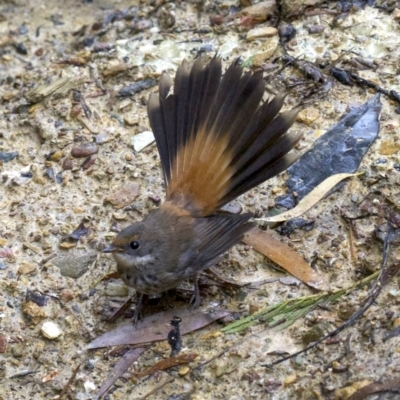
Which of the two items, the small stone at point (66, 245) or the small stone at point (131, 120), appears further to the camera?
the small stone at point (131, 120)

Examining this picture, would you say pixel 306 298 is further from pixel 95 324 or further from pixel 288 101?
pixel 288 101

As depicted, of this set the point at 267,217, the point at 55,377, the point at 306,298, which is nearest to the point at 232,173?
the point at 267,217

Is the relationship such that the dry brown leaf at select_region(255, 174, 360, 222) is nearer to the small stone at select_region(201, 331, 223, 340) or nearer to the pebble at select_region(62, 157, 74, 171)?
the small stone at select_region(201, 331, 223, 340)

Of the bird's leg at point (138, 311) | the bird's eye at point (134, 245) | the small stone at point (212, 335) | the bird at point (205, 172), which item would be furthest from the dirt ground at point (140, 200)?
the bird's eye at point (134, 245)

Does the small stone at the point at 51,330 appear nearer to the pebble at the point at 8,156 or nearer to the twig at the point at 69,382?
the twig at the point at 69,382

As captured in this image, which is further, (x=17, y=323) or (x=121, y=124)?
(x=121, y=124)

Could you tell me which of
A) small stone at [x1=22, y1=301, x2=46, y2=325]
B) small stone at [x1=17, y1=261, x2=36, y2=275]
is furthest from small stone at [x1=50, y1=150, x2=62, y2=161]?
small stone at [x1=22, y1=301, x2=46, y2=325]
